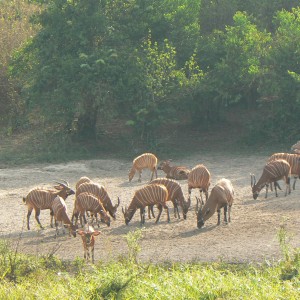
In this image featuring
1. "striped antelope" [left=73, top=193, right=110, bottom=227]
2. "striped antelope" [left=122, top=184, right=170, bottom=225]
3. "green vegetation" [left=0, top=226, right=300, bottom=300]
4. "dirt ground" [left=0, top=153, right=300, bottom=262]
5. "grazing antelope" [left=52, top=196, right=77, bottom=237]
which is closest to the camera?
"green vegetation" [left=0, top=226, right=300, bottom=300]

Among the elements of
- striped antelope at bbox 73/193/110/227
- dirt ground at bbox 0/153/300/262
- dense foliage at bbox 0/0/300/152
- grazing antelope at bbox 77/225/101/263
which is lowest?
dirt ground at bbox 0/153/300/262

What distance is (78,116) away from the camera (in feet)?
84.1

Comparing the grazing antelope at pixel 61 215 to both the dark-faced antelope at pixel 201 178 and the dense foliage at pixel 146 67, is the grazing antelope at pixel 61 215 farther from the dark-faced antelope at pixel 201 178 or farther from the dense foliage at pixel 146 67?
the dense foliage at pixel 146 67

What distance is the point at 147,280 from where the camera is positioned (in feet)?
35.3

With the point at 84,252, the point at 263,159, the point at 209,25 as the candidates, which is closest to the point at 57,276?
the point at 84,252

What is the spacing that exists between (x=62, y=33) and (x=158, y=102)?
3.69 metres

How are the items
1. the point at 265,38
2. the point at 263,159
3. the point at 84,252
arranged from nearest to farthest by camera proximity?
the point at 84,252 → the point at 263,159 → the point at 265,38

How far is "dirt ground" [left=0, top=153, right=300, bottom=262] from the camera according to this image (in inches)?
526

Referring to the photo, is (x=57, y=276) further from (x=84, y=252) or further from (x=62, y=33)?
(x=62, y=33)

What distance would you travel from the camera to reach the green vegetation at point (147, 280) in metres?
9.90

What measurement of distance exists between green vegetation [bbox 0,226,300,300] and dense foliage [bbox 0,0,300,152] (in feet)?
38.9

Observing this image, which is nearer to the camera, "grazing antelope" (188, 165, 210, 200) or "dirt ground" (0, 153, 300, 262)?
"dirt ground" (0, 153, 300, 262)

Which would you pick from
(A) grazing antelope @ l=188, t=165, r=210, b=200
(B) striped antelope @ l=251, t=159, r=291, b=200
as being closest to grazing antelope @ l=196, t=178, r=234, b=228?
(A) grazing antelope @ l=188, t=165, r=210, b=200

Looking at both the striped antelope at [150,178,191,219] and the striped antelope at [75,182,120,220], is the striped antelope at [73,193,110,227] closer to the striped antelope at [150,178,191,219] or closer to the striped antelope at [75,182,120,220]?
the striped antelope at [75,182,120,220]
